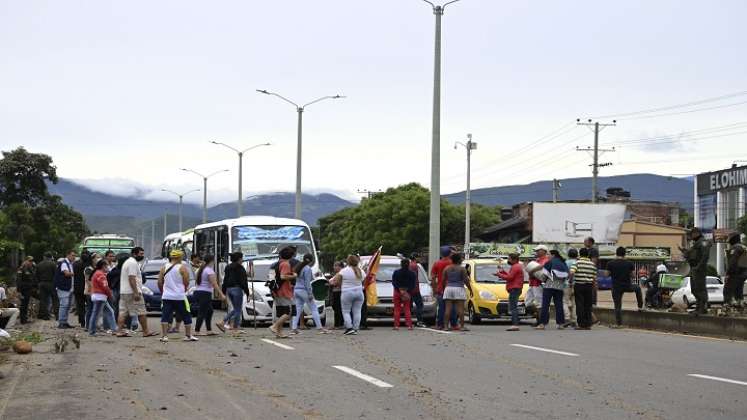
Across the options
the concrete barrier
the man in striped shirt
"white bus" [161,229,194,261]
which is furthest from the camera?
"white bus" [161,229,194,261]

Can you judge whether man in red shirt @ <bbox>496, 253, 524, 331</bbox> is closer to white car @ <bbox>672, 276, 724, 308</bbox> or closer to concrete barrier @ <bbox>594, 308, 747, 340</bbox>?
Result: concrete barrier @ <bbox>594, 308, 747, 340</bbox>

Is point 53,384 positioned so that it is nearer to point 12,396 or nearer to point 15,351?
point 12,396

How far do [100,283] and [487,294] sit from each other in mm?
9448

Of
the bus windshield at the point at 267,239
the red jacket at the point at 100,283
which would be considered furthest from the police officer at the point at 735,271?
the bus windshield at the point at 267,239

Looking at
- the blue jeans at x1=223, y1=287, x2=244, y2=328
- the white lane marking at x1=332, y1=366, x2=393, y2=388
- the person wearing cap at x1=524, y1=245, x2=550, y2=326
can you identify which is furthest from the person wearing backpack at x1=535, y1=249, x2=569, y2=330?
the white lane marking at x1=332, y1=366, x2=393, y2=388

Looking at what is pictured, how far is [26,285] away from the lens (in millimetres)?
28000

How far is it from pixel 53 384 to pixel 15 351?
4702 millimetres

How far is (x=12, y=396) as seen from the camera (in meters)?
11.9

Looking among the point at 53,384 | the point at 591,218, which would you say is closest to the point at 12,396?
the point at 53,384

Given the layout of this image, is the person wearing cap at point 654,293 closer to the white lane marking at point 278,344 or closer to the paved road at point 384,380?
the paved road at point 384,380

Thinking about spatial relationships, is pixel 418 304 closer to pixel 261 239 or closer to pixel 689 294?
pixel 261 239

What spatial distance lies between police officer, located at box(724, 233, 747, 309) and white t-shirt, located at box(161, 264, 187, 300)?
33.0ft

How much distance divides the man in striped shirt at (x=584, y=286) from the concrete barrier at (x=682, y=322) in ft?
5.20

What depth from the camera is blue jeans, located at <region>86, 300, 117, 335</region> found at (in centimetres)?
2183
